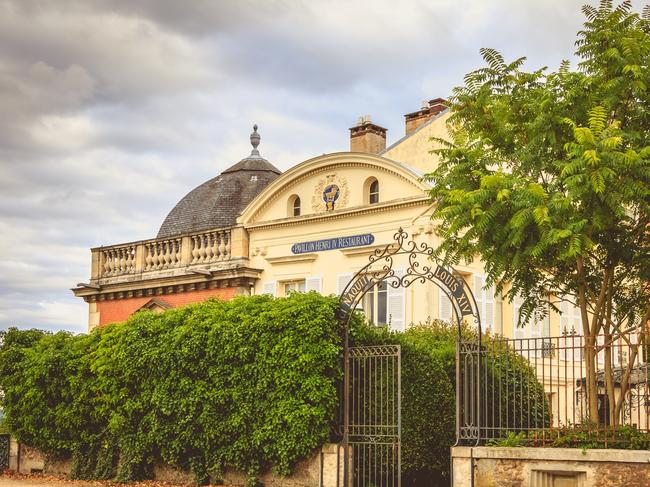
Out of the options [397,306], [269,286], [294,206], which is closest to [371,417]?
[397,306]

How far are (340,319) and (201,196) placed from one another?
63.1ft

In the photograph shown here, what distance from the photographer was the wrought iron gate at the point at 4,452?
68.2 ft

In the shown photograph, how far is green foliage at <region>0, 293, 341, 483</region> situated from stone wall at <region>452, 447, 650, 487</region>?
2843mm

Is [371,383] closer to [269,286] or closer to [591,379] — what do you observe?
[591,379]

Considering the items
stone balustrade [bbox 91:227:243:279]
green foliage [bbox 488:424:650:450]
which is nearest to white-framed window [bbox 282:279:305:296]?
stone balustrade [bbox 91:227:243:279]

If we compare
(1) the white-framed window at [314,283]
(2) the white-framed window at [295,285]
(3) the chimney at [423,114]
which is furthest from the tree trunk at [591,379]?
(3) the chimney at [423,114]

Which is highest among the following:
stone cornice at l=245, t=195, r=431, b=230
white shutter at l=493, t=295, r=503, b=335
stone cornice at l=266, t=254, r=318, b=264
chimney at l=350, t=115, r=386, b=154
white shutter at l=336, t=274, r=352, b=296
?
chimney at l=350, t=115, r=386, b=154

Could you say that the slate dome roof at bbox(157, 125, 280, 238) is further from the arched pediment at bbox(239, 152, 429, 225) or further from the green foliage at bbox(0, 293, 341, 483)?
the green foliage at bbox(0, 293, 341, 483)

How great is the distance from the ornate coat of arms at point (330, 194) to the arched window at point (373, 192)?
710mm

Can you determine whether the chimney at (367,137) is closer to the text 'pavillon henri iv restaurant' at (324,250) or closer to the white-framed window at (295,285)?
the text 'pavillon henri iv restaurant' at (324,250)

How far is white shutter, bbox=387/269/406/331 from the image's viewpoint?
976 inches

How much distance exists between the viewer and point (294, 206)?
1117 inches

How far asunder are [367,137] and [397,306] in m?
8.03

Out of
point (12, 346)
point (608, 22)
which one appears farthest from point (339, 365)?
point (12, 346)
